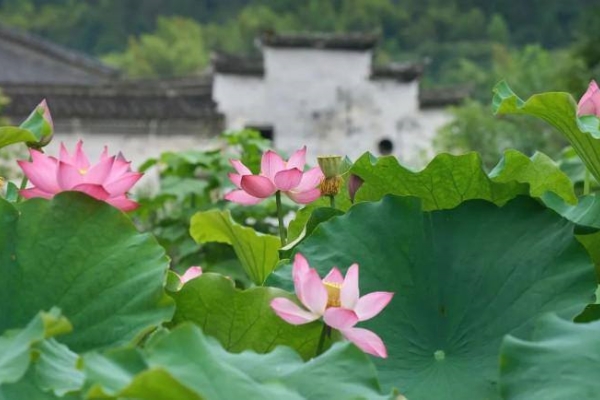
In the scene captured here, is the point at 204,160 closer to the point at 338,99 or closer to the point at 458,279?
the point at 458,279

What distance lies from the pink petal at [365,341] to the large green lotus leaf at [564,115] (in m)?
0.26

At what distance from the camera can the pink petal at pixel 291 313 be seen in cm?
63

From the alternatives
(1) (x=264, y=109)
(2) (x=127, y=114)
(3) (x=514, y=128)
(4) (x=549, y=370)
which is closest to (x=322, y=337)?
(4) (x=549, y=370)

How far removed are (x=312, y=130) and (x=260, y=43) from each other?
862 millimetres

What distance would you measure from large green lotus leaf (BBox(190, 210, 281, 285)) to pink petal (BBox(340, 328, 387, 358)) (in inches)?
11.7

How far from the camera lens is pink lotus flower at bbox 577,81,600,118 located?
874mm

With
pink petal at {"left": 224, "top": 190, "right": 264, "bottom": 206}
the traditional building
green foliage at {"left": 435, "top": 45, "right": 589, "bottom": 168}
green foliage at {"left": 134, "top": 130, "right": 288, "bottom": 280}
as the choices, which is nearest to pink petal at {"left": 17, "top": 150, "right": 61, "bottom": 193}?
pink petal at {"left": 224, "top": 190, "right": 264, "bottom": 206}

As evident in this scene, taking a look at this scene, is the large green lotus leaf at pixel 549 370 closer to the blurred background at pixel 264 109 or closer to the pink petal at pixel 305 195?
the pink petal at pixel 305 195

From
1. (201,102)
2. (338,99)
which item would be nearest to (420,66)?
(338,99)

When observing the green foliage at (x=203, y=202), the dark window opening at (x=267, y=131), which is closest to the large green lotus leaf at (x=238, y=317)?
the green foliage at (x=203, y=202)

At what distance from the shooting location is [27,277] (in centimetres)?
66

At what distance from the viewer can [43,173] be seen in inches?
27.4

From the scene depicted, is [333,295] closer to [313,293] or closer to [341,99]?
[313,293]

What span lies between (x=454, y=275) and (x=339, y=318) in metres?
0.17
